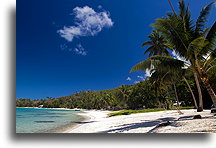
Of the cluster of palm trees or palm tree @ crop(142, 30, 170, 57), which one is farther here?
palm tree @ crop(142, 30, 170, 57)

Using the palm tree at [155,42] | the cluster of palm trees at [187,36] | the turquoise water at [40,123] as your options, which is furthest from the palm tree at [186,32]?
the turquoise water at [40,123]

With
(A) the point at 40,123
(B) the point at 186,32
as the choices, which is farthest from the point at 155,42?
(A) the point at 40,123

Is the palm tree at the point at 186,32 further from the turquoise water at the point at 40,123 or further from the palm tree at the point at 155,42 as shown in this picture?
the turquoise water at the point at 40,123

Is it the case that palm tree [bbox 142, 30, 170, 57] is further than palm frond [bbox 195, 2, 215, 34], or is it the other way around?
palm tree [bbox 142, 30, 170, 57]

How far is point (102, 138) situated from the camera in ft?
11.6

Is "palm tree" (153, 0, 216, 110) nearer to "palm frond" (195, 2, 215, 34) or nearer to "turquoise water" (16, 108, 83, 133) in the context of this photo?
"palm frond" (195, 2, 215, 34)

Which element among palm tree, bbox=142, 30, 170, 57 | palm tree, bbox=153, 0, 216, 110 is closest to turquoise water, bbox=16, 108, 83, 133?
palm tree, bbox=142, 30, 170, 57

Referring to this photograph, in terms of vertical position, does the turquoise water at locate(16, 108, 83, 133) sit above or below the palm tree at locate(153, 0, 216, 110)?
below

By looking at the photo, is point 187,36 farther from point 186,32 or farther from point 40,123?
point 40,123

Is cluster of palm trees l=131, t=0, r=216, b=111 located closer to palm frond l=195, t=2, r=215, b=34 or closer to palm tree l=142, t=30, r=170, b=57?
palm frond l=195, t=2, r=215, b=34

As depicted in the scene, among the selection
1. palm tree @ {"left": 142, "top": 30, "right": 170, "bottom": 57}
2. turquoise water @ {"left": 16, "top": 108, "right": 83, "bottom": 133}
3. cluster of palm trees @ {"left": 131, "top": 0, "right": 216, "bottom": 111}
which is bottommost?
turquoise water @ {"left": 16, "top": 108, "right": 83, "bottom": 133}

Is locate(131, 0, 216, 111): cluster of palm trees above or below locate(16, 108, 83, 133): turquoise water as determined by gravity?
above

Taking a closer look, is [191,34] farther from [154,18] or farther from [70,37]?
[70,37]

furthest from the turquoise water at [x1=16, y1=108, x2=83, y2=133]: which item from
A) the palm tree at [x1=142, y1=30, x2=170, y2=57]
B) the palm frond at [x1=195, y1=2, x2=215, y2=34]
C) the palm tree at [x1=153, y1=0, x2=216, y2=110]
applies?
the palm frond at [x1=195, y1=2, x2=215, y2=34]
